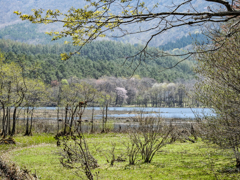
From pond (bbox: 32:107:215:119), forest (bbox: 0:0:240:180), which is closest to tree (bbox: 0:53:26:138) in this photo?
forest (bbox: 0:0:240:180)

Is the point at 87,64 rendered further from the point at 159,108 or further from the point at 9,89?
the point at 159,108

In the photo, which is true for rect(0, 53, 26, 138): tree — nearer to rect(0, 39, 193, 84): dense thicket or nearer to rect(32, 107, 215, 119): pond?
rect(32, 107, 215, 119): pond

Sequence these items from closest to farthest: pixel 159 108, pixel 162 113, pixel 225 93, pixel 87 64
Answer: pixel 225 93
pixel 159 108
pixel 162 113
pixel 87 64

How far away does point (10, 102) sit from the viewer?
58.4 feet

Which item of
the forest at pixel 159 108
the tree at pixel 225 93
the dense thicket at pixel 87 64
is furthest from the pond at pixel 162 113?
the dense thicket at pixel 87 64

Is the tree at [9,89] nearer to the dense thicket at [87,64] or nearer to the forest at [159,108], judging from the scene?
the forest at [159,108]

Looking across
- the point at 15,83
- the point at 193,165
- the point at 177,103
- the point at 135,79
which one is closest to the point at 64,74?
the point at 135,79

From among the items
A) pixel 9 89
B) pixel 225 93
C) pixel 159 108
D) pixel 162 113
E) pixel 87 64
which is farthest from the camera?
pixel 87 64

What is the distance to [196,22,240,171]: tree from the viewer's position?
17.8 feet

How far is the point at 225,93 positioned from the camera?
19.1 feet

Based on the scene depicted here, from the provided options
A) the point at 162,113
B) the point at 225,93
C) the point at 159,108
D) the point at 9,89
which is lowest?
the point at 162,113

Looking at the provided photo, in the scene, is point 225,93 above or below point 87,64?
below

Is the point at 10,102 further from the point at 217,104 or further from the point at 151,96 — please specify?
the point at 151,96

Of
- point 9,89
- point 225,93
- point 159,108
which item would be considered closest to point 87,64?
point 9,89
